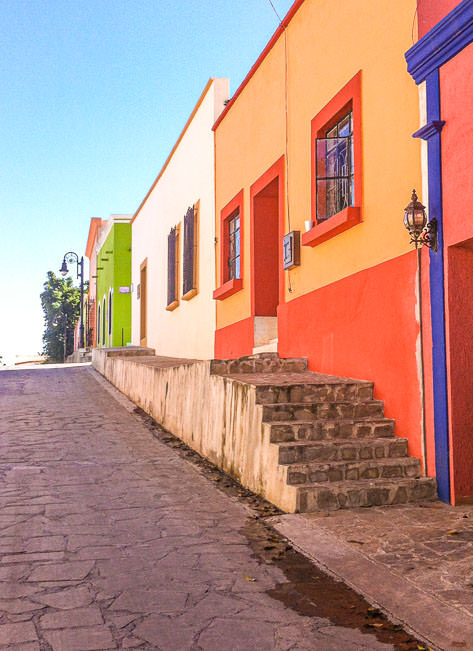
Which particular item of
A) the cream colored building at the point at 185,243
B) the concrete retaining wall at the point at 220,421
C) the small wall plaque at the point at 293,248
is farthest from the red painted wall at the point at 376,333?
the cream colored building at the point at 185,243

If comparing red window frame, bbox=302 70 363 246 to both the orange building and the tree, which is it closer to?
the orange building

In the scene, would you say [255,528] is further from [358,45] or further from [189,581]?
[358,45]

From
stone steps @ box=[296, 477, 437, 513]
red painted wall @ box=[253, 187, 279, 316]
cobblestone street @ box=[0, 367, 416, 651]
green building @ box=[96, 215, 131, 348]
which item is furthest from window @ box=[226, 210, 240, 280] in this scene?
green building @ box=[96, 215, 131, 348]

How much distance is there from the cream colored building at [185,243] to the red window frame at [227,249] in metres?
0.51

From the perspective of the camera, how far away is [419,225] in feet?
18.1

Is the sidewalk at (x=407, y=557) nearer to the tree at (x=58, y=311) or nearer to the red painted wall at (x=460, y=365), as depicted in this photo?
the red painted wall at (x=460, y=365)

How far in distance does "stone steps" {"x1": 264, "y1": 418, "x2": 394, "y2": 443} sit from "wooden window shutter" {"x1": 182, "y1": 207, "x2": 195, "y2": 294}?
7.40m

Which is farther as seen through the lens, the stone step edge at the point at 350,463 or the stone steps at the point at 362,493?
the stone step edge at the point at 350,463

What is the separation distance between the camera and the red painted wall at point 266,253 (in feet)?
32.5

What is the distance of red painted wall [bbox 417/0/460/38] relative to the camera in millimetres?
5754

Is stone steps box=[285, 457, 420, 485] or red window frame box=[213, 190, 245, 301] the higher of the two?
red window frame box=[213, 190, 245, 301]

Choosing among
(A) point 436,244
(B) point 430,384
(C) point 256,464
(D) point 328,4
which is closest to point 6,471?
(C) point 256,464

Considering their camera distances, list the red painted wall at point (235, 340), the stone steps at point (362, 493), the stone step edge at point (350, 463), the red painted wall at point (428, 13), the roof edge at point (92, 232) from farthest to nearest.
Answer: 1. the roof edge at point (92, 232)
2. the red painted wall at point (235, 340)
3. the red painted wall at point (428, 13)
4. the stone step edge at point (350, 463)
5. the stone steps at point (362, 493)

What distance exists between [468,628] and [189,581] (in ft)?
4.82
